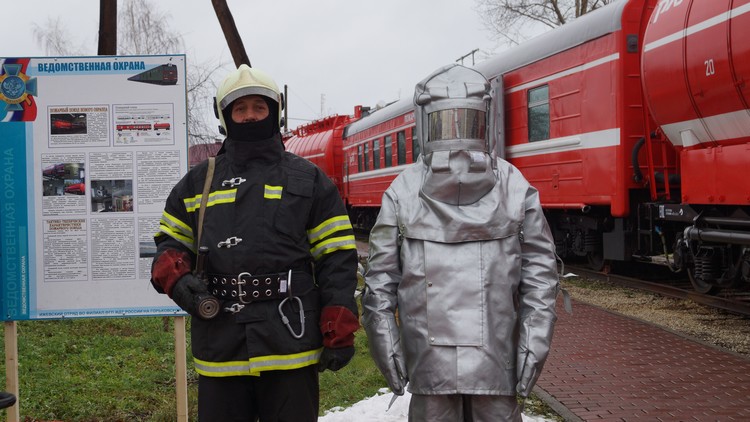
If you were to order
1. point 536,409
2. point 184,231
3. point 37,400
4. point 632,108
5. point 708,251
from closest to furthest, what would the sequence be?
point 184,231 → point 536,409 → point 37,400 → point 708,251 → point 632,108

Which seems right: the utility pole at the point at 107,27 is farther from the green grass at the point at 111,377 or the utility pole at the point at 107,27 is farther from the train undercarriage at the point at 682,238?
the train undercarriage at the point at 682,238

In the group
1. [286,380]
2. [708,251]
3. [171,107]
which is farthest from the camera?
[708,251]

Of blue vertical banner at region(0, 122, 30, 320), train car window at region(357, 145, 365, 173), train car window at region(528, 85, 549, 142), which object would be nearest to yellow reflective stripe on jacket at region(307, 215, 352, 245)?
blue vertical banner at region(0, 122, 30, 320)

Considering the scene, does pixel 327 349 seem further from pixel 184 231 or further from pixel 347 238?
pixel 184 231

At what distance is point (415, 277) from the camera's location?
3152 mm

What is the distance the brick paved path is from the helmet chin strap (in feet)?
8.25

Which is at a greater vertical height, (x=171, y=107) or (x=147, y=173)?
(x=171, y=107)

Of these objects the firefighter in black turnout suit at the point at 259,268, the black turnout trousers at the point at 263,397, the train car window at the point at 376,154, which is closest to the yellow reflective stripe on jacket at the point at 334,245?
the firefighter in black turnout suit at the point at 259,268

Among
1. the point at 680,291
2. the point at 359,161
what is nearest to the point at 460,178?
Answer: the point at 680,291

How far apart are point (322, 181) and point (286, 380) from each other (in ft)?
2.69

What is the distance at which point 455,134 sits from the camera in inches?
130

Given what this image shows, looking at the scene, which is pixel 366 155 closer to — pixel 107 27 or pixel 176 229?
pixel 107 27

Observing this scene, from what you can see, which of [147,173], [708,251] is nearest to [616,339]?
[708,251]

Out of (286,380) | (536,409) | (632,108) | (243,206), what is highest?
(632,108)
